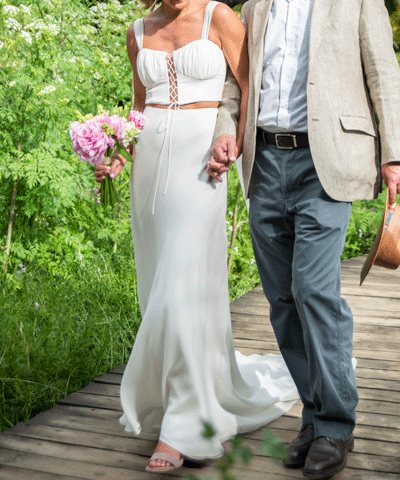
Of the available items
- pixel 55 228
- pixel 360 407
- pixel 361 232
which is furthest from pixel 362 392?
pixel 361 232

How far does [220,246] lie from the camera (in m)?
2.64

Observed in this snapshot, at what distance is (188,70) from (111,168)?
1.73 ft

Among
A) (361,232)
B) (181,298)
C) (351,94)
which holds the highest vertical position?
(351,94)

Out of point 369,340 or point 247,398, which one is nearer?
point 247,398

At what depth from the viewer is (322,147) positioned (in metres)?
2.27

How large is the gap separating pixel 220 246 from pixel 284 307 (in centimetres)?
37

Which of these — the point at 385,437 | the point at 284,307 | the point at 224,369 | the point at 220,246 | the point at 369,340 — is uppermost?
the point at 220,246

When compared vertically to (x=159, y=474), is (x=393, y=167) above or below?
above

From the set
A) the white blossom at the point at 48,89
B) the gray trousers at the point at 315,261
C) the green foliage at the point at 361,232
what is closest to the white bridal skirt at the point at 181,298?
the gray trousers at the point at 315,261

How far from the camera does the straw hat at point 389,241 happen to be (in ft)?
7.38

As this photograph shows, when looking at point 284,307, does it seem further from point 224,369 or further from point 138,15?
point 138,15

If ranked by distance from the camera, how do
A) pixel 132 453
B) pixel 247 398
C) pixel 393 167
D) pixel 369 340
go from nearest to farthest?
pixel 393 167
pixel 132 453
pixel 247 398
pixel 369 340

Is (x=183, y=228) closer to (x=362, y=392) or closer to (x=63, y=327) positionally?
(x=362, y=392)

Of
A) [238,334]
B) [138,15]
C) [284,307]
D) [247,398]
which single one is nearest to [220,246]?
[284,307]
